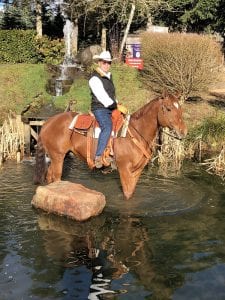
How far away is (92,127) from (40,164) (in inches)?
65.6

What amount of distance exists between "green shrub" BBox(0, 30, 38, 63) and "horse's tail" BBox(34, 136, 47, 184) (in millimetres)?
16902

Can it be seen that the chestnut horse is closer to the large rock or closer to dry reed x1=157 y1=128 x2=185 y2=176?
the large rock

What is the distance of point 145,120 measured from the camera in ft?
29.9

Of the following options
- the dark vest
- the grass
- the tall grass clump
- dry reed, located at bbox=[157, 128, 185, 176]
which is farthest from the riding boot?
the grass

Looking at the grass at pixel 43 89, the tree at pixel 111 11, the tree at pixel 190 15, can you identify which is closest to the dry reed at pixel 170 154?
the grass at pixel 43 89

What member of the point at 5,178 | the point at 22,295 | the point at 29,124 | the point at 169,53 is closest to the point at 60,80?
the point at 169,53

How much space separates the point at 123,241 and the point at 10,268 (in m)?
2.00

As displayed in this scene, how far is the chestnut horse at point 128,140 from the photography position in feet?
28.3

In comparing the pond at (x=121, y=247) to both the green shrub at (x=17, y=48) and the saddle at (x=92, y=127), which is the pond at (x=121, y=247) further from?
the green shrub at (x=17, y=48)

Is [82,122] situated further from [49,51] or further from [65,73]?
[49,51]

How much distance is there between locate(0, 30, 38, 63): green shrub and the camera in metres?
26.2

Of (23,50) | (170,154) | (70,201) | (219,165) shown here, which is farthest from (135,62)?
(70,201)

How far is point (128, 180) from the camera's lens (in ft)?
30.8

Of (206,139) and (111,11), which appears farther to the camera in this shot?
(111,11)
